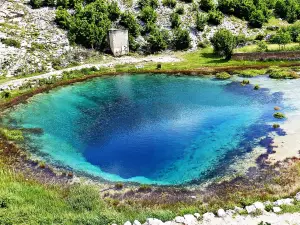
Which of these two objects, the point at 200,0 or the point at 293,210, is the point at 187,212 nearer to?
the point at 293,210

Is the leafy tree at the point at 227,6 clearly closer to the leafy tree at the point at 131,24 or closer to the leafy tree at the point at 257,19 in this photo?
the leafy tree at the point at 257,19

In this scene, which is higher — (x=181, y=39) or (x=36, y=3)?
(x=36, y=3)

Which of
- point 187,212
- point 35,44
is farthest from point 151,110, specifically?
point 35,44

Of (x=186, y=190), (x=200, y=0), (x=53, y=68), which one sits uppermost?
(x=200, y=0)

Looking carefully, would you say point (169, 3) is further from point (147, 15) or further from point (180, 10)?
point (147, 15)

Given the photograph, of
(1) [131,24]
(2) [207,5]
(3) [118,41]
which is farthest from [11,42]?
(2) [207,5]

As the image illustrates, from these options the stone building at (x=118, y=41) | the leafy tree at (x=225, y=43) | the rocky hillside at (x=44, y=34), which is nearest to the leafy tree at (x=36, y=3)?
the rocky hillside at (x=44, y=34)
